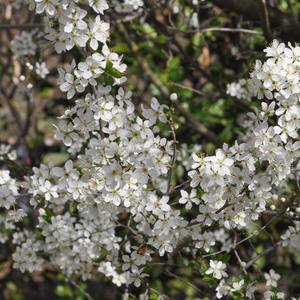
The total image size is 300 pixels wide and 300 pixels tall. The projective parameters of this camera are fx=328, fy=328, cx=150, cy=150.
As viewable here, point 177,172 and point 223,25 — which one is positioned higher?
point 223,25

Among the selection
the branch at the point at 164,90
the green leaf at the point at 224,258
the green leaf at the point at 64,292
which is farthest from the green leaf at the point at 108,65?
the green leaf at the point at 64,292

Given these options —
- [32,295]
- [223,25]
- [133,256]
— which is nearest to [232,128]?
[223,25]

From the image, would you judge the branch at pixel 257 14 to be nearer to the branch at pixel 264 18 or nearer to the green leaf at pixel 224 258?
the branch at pixel 264 18

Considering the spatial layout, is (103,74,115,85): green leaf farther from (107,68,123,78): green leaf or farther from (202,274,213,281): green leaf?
(202,274,213,281): green leaf

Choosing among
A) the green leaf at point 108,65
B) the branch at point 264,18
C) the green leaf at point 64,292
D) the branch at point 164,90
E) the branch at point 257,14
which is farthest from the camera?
the green leaf at point 64,292

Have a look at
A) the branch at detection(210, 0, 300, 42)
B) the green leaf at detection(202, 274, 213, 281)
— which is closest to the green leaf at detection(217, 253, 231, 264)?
the green leaf at detection(202, 274, 213, 281)

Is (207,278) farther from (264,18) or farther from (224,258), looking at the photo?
(264,18)

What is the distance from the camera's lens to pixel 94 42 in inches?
46.6

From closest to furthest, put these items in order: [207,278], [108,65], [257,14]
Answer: [108,65]
[207,278]
[257,14]

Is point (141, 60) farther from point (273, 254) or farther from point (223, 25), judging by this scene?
point (273, 254)

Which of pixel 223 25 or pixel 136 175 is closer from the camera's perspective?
pixel 136 175

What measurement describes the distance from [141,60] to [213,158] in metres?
1.78

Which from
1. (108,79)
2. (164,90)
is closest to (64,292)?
(164,90)

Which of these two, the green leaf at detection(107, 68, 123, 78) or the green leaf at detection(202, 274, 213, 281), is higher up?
the green leaf at detection(107, 68, 123, 78)
